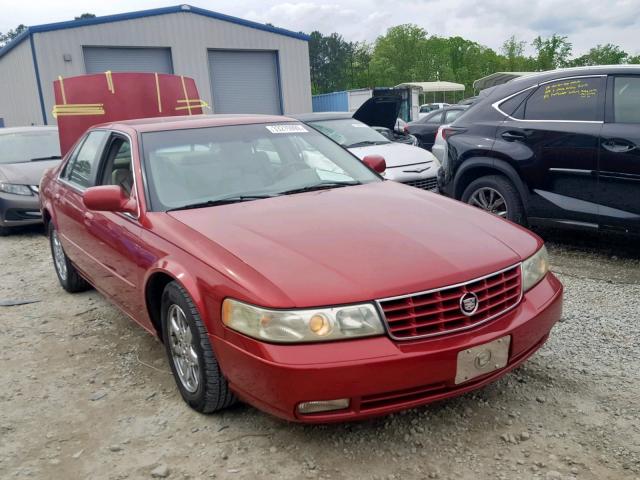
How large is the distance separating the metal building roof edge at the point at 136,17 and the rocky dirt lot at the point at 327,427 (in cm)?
1545

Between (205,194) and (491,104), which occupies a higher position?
(491,104)

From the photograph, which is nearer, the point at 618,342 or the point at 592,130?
the point at 618,342

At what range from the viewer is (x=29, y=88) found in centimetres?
1772

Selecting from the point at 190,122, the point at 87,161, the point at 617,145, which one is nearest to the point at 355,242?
the point at 190,122

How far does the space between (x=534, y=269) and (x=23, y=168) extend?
24.4 feet

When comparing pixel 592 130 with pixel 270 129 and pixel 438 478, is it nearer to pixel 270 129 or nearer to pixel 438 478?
pixel 270 129

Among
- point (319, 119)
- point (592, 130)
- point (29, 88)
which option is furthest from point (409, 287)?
point (29, 88)

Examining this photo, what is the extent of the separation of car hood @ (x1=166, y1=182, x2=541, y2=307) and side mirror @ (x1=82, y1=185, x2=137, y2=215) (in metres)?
0.38

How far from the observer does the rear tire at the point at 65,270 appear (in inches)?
194

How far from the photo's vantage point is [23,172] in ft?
25.8

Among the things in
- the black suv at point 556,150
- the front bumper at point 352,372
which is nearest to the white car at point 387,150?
the black suv at point 556,150

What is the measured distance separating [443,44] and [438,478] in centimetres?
8022

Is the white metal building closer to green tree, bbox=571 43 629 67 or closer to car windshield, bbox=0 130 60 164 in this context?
car windshield, bbox=0 130 60 164

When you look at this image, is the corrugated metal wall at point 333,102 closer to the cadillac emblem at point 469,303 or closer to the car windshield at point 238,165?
the car windshield at point 238,165
